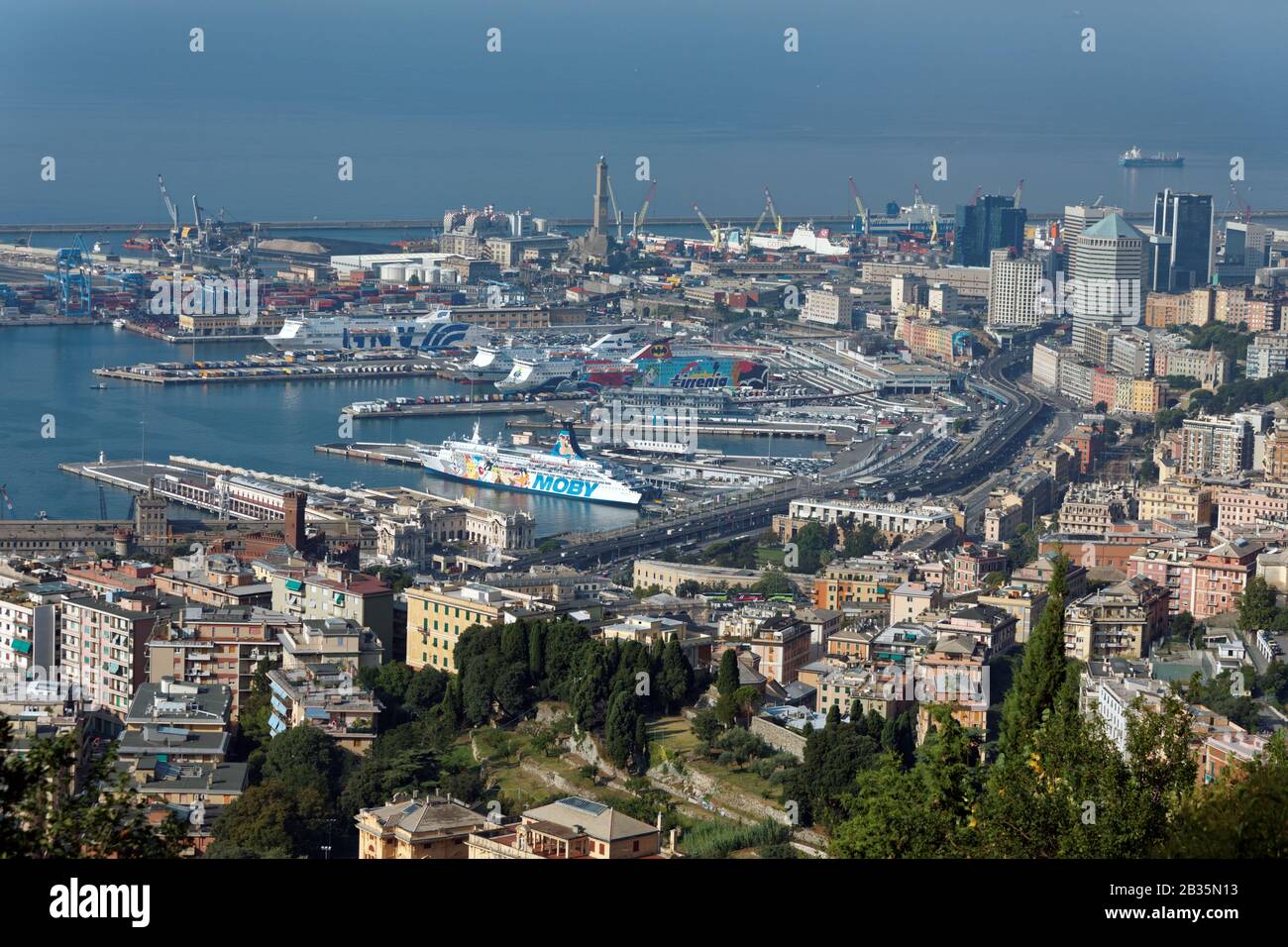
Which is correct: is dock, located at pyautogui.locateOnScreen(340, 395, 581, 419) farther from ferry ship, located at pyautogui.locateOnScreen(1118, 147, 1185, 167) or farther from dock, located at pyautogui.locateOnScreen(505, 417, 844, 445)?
ferry ship, located at pyautogui.locateOnScreen(1118, 147, 1185, 167)

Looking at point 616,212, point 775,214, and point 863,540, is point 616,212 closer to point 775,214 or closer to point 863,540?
point 775,214

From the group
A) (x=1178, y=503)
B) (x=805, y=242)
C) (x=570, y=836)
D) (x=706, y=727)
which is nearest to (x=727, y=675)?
(x=706, y=727)

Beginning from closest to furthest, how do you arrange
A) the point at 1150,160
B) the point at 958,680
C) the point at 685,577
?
the point at 958,680 < the point at 685,577 < the point at 1150,160

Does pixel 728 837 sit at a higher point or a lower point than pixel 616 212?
lower
